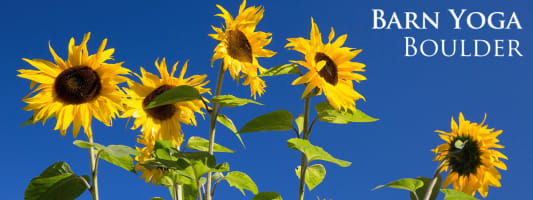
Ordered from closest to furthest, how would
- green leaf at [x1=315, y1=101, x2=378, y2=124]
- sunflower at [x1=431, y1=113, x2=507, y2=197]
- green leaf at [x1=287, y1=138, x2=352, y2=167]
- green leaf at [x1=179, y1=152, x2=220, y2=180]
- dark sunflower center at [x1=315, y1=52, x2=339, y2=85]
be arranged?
green leaf at [x1=287, y1=138, x2=352, y2=167] < green leaf at [x1=179, y1=152, x2=220, y2=180] < green leaf at [x1=315, y1=101, x2=378, y2=124] < dark sunflower center at [x1=315, y1=52, x2=339, y2=85] < sunflower at [x1=431, y1=113, x2=507, y2=197]

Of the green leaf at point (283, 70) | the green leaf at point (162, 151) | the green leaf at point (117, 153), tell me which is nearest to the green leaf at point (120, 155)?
the green leaf at point (117, 153)

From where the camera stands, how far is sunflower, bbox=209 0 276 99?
247 cm

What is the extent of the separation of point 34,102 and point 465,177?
2600mm

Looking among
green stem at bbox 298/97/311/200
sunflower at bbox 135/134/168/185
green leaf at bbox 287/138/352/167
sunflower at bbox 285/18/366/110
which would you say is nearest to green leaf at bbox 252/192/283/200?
green stem at bbox 298/97/311/200

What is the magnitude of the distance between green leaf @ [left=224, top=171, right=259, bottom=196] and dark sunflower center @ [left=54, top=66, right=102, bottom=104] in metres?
0.82

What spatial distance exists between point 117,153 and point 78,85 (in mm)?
541

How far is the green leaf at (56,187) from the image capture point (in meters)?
2.51

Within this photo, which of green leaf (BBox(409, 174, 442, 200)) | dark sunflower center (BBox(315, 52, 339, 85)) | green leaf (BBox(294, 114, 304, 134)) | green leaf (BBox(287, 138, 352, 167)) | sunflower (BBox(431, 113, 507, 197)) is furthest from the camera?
sunflower (BBox(431, 113, 507, 197))

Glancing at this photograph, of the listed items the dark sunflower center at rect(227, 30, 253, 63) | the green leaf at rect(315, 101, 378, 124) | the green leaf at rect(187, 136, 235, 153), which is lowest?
the green leaf at rect(187, 136, 235, 153)

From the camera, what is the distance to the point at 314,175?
8.46 feet

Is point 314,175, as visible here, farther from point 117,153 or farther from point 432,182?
point 117,153

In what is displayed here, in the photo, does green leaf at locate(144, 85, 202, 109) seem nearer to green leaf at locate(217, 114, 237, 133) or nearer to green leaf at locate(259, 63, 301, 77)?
green leaf at locate(217, 114, 237, 133)

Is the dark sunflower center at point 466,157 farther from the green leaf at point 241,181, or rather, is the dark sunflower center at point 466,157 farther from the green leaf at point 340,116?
the green leaf at point 241,181

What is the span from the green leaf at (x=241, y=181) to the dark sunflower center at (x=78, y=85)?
2.68 ft
